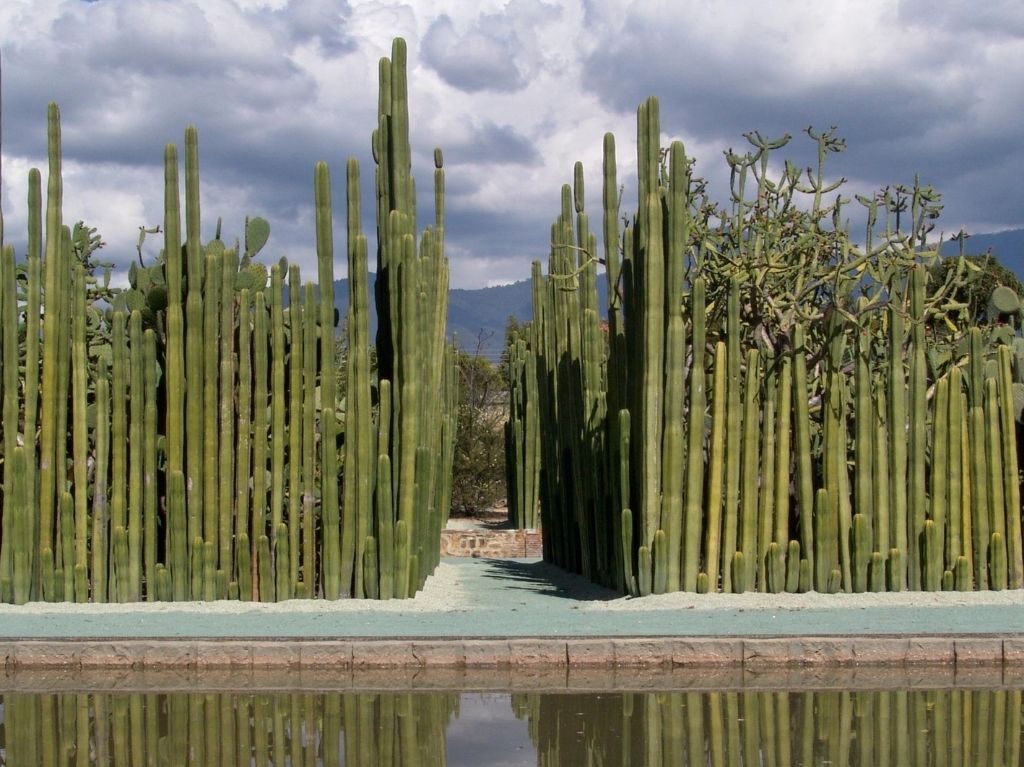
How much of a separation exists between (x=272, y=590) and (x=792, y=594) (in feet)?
11.6

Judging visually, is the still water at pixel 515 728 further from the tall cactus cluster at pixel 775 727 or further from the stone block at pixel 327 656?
the stone block at pixel 327 656

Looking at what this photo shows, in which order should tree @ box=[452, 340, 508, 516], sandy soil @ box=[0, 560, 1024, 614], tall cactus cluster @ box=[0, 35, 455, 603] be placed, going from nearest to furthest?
1. sandy soil @ box=[0, 560, 1024, 614]
2. tall cactus cluster @ box=[0, 35, 455, 603]
3. tree @ box=[452, 340, 508, 516]

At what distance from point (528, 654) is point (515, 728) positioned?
129 centimetres

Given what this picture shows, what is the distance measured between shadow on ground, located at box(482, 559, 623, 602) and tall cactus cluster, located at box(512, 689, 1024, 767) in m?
3.80

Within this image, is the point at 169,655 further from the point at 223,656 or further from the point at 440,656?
the point at 440,656

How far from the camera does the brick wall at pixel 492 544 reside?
55.8 feet

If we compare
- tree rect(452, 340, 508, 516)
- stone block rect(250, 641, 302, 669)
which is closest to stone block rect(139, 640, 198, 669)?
stone block rect(250, 641, 302, 669)

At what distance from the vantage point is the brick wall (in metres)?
17.0

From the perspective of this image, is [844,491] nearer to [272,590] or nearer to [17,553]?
[272,590]

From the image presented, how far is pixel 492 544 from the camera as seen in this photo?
17297 millimetres

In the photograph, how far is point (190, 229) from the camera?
1026cm

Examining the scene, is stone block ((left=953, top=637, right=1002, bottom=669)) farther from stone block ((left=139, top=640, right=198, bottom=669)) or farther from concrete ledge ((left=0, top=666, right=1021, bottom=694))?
stone block ((left=139, top=640, right=198, bottom=669))

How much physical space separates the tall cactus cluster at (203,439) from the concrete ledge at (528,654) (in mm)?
2472

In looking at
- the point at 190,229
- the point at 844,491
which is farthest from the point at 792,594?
the point at 190,229
